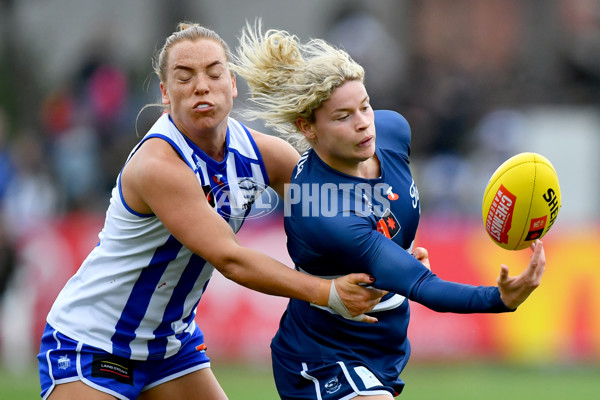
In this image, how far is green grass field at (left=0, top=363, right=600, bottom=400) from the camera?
8.75 metres

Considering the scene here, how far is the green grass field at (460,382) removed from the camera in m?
8.75

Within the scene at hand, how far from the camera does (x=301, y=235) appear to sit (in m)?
4.64

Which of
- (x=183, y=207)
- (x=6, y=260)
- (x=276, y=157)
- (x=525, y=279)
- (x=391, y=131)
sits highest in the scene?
(x=391, y=131)

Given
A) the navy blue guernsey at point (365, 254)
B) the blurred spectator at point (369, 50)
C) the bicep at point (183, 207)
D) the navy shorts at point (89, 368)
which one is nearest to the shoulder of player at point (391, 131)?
the navy blue guernsey at point (365, 254)

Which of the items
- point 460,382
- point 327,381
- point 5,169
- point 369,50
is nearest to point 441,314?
point 460,382

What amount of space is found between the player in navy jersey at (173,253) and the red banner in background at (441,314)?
5017mm

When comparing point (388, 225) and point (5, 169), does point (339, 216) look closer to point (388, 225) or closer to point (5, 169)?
point (388, 225)

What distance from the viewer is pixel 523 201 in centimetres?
448

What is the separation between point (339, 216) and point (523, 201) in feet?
2.64

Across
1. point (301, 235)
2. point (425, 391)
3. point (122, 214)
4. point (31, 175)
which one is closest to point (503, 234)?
point (301, 235)

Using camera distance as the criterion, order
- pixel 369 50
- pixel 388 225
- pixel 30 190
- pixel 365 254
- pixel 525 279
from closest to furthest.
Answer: pixel 525 279 → pixel 365 254 → pixel 388 225 → pixel 30 190 → pixel 369 50

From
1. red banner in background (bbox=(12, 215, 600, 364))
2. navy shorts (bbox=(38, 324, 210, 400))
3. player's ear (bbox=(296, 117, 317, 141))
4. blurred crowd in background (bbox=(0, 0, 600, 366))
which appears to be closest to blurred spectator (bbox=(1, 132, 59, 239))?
blurred crowd in background (bbox=(0, 0, 600, 366))

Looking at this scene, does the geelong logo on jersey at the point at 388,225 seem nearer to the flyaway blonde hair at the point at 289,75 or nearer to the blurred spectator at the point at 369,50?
the flyaway blonde hair at the point at 289,75

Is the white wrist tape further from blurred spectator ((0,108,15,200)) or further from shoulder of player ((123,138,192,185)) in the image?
blurred spectator ((0,108,15,200))
